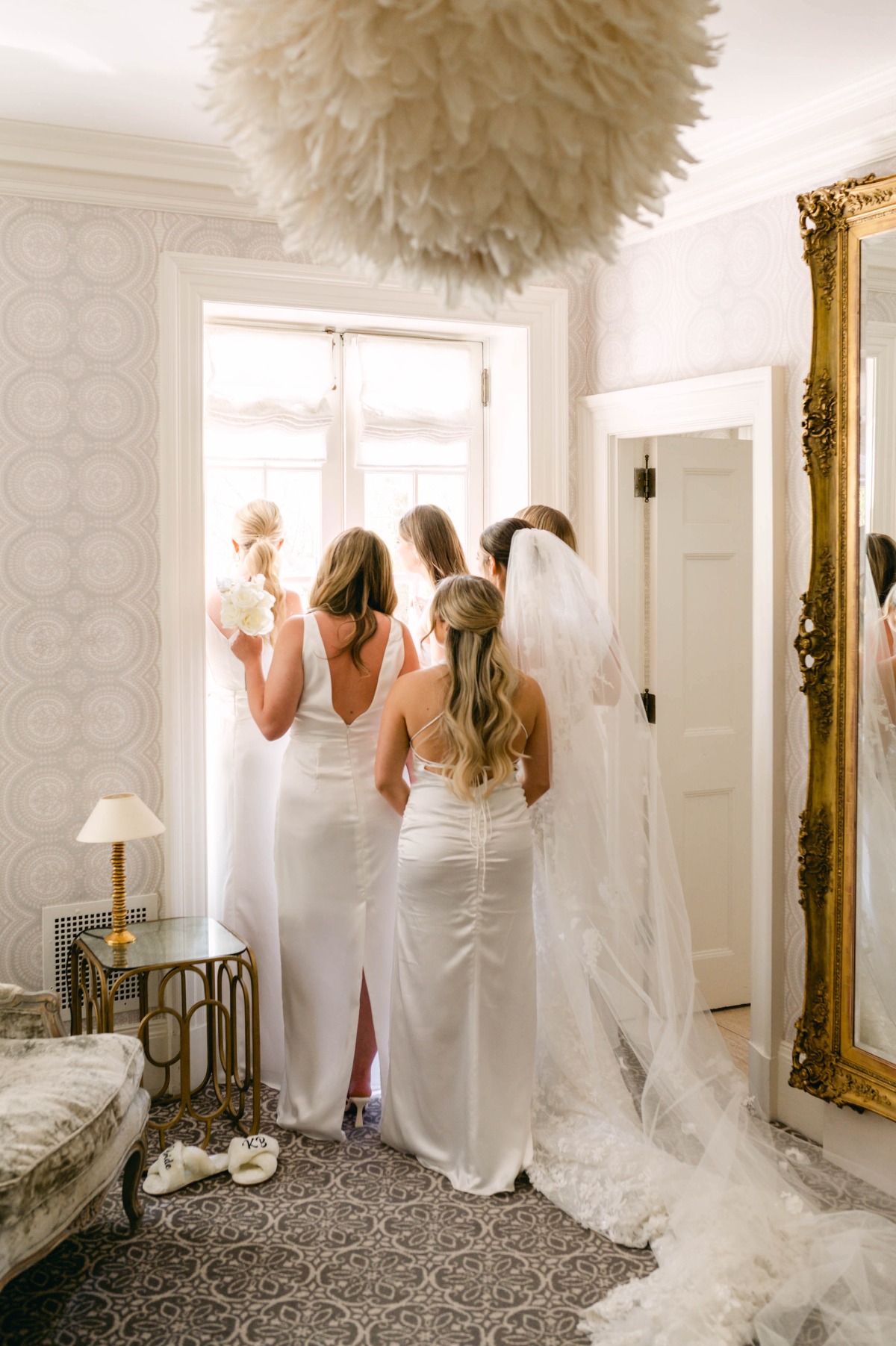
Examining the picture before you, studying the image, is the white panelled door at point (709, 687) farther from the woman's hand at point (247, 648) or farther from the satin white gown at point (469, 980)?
the woman's hand at point (247, 648)

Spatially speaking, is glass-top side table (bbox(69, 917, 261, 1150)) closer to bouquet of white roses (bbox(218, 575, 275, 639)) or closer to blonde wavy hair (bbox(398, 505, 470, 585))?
bouquet of white roses (bbox(218, 575, 275, 639))

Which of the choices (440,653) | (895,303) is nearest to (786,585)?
(895,303)

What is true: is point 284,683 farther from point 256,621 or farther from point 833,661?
point 833,661

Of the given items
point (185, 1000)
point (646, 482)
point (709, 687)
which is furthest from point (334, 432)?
point (185, 1000)

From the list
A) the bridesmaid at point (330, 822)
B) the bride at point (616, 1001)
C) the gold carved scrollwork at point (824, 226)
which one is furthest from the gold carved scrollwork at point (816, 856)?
the gold carved scrollwork at point (824, 226)

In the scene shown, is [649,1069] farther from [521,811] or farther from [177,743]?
[177,743]

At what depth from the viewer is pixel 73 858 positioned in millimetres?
3357

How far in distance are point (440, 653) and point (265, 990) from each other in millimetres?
1277

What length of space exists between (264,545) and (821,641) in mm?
1768

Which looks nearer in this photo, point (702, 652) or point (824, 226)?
point (824, 226)

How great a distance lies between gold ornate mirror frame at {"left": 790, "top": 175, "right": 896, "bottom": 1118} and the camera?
289cm

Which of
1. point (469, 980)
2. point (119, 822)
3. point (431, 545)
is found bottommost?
point (469, 980)

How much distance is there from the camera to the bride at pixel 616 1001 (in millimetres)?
2613

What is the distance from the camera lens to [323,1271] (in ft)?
8.28
